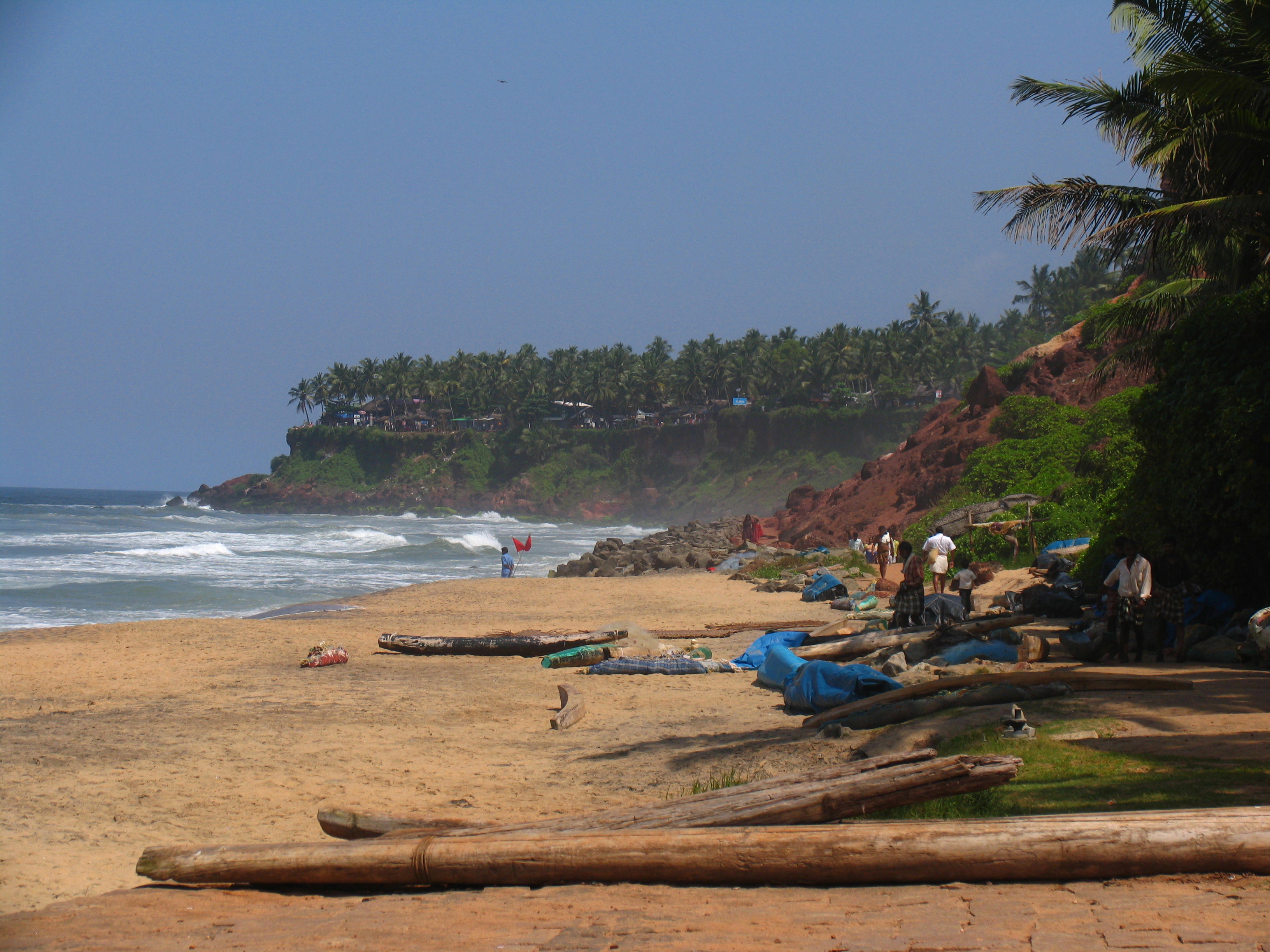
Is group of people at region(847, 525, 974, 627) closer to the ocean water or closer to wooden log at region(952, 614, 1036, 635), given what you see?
wooden log at region(952, 614, 1036, 635)

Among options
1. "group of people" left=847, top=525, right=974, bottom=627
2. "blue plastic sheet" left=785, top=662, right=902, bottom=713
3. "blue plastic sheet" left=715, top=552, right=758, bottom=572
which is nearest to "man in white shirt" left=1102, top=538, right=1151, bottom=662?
"group of people" left=847, top=525, right=974, bottom=627

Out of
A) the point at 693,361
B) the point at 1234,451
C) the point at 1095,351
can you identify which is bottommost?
the point at 1234,451

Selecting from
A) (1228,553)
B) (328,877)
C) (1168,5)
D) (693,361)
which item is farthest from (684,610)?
(693,361)

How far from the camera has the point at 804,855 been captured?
4078mm

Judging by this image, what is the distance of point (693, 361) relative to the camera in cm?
10169

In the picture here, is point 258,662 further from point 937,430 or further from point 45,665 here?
point 937,430

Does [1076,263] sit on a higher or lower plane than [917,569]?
higher

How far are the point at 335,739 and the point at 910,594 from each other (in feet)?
24.6

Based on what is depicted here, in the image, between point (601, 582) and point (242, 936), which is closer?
point (242, 936)

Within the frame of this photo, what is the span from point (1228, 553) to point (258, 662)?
43.5 feet

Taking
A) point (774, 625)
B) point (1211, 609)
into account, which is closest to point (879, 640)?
point (1211, 609)

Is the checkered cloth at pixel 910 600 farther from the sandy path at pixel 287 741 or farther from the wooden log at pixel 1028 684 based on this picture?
the wooden log at pixel 1028 684

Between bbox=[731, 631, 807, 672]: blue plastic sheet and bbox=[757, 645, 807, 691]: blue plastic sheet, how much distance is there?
3.36 ft

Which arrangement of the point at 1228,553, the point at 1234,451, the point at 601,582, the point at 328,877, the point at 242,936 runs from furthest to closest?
1. the point at 601,582
2. the point at 1228,553
3. the point at 1234,451
4. the point at 328,877
5. the point at 242,936
